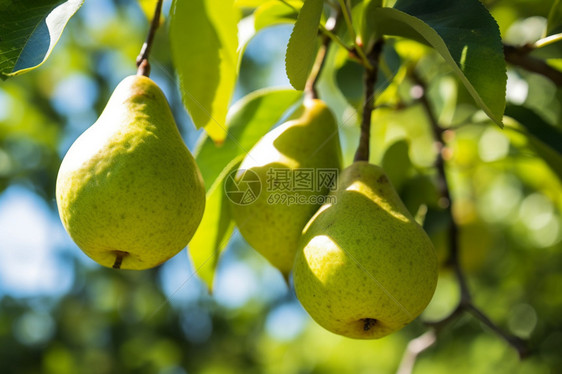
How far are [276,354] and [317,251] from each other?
2519 millimetres

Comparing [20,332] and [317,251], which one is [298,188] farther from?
[20,332]

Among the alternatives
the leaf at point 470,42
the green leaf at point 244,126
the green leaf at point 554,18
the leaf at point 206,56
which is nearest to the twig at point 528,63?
the green leaf at point 554,18

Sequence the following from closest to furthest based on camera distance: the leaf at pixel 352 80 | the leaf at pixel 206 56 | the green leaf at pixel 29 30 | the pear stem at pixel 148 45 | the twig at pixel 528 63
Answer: the green leaf at pixel 29 30 < the pear stem at pixel 148 45 < the leaf at pixel 206 56 < the twig at pixel 528 63 < the leaf at pixel 352 80

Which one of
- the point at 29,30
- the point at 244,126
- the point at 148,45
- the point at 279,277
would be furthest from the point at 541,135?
the point at 279,277

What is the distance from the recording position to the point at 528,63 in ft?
3.88

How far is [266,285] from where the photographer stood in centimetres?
373

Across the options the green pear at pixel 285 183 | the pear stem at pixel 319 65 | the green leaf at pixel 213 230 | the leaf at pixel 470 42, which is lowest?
the green leaf at pixel 213 230

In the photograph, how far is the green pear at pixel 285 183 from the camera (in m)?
0.97

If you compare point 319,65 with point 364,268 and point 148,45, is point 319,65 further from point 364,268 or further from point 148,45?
point 364,268

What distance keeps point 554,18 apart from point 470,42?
16.2 inches

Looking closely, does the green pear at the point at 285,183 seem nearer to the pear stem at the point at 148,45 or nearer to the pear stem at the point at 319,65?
the pear stem at the point at 319,65

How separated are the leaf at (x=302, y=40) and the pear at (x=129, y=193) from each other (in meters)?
0.20

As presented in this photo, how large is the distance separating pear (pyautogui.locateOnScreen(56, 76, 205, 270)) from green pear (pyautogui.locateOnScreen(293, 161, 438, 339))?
188mm

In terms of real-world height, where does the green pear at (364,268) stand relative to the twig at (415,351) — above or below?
above
